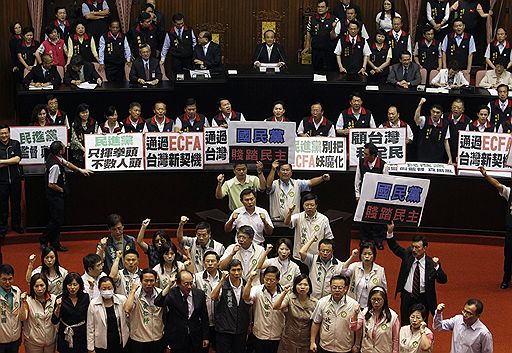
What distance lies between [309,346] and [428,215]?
4875 mm

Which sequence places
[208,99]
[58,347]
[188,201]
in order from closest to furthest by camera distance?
[58,347], [188,201], [208,99]

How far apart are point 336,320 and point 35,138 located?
589 cm

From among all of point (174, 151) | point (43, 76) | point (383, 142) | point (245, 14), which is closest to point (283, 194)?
point (174, 151)

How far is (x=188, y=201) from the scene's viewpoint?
14.9 meters

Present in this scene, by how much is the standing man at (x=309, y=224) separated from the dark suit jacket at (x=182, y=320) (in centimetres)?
188

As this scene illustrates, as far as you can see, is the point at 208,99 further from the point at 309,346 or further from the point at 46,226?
the point at 309,346

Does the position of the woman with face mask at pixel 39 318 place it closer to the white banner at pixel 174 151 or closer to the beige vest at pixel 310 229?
the beige vest at pixel 310 229

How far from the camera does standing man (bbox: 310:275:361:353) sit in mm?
10250

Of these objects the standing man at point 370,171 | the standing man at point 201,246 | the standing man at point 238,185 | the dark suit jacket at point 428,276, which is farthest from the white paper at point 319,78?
the dark suit jacket at point 428,276

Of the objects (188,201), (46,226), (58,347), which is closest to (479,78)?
(188,201)

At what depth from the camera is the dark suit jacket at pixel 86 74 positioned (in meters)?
16.8

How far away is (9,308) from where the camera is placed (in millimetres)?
10320

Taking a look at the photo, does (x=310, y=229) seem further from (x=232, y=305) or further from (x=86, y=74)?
(x=86, y=74)

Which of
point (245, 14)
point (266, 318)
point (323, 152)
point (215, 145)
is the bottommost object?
point (266, 318)
